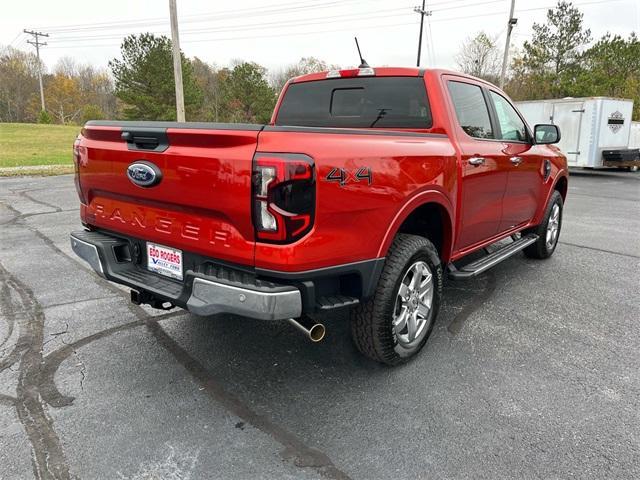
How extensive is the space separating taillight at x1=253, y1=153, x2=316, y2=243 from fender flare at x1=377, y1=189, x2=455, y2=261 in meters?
0.59

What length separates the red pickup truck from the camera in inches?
91.7

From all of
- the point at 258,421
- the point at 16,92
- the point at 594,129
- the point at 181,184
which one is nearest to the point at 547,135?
the point at 181,184

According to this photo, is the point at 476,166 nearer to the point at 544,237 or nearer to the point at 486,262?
the point at 486,262

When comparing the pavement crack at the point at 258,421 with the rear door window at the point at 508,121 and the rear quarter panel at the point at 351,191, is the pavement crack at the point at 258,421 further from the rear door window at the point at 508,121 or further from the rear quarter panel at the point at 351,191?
the rear door window at the point at 508,121

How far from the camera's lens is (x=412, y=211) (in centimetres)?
296

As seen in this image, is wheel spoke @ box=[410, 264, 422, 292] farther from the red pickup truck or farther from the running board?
the running board

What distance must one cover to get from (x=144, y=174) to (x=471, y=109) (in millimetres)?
2643

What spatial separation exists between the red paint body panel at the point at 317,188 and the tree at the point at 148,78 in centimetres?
3492

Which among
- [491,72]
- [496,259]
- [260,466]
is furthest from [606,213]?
[491,72]

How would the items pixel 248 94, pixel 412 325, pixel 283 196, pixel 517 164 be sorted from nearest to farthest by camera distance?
pixel 283 196
pixel 412 325
pixel 517 164
pixel 248 94

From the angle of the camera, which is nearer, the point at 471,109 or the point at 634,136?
the point at 471,109

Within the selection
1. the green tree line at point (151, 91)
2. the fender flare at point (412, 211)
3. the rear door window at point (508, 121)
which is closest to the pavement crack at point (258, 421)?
the fender flare at point (412, 211)

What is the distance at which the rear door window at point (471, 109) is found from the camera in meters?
3.78

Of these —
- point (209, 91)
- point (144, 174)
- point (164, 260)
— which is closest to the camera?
point (144, 174)
